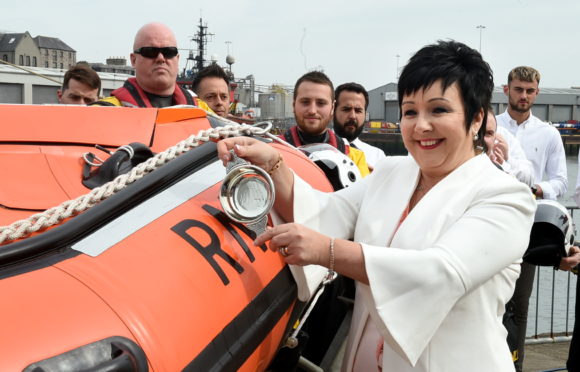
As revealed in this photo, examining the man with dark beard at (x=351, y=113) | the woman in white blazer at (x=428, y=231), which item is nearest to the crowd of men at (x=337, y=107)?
the man with dark beard at (x=351, y=113)

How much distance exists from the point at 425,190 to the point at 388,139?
3927cm

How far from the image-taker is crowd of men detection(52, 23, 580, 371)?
3141 millimetres

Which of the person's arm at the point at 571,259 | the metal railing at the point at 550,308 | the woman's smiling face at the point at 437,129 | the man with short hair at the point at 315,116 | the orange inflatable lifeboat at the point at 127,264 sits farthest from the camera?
the metal railing at the point at 550,308

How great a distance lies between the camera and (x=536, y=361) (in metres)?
4.50

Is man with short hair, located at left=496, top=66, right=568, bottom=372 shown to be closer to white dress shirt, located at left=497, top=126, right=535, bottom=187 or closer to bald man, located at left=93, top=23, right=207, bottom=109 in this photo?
white dress shirt, located at left=497, top=126, right=535, bottom=187

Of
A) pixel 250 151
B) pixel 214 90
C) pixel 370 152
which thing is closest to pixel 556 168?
pixel 370 152

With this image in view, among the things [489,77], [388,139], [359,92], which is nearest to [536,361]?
[359,92]

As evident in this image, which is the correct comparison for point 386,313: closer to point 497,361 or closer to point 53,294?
point 497,361

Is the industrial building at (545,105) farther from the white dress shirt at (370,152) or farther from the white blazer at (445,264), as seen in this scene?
the white blazer at (445,264)

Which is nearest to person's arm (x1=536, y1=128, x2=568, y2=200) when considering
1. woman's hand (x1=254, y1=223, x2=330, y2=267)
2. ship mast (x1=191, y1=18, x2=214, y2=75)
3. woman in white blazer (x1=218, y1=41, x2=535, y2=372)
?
woman in white blazer (x1=218, y1=41, x2=535, y2=372)

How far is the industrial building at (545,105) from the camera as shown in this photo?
157 ft

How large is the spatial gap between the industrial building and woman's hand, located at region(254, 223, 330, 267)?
4575 centimetres

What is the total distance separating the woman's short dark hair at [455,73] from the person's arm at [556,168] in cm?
269

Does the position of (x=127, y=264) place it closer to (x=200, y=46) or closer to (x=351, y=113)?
(x=351, y=113)
